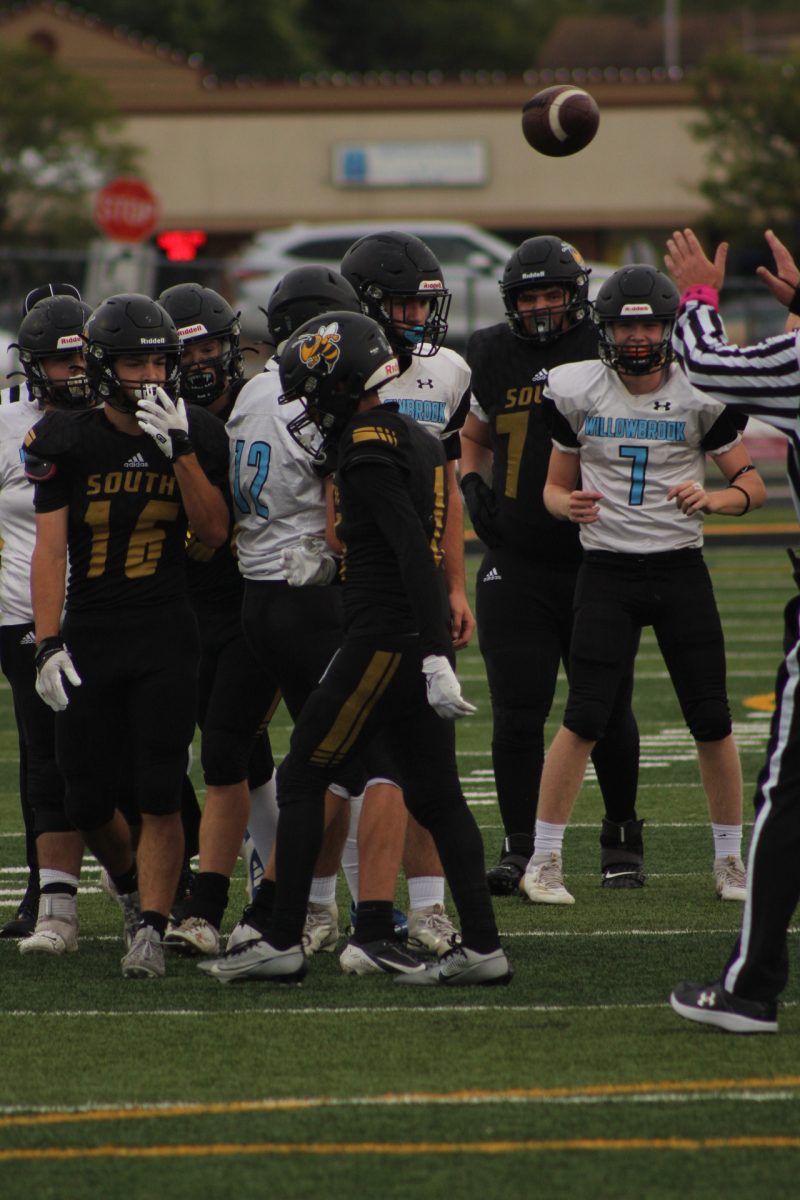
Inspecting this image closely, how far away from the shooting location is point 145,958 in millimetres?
5617

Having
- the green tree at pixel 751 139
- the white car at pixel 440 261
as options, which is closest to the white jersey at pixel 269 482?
the white car at pixel 440 261

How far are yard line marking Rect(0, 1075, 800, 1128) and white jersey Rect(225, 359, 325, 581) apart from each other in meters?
1.81

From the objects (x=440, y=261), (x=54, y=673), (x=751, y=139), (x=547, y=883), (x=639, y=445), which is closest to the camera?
(x=54, y=673)

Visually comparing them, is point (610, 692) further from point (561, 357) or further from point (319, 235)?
point (319, 235)

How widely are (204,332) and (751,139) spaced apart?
30157 millimetres

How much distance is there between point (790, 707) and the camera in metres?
4.78

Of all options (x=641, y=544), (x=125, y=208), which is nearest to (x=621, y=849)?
(x=641, y=544)

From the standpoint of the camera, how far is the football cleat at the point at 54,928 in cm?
600

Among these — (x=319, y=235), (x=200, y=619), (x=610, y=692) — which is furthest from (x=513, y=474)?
(x=319, y=235)

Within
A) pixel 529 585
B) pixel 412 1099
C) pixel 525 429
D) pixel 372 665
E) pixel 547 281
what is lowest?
pixel 412 1099

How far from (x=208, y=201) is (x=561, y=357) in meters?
32.6

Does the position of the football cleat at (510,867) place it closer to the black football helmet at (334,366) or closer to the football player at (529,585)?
the football player at (529,585)

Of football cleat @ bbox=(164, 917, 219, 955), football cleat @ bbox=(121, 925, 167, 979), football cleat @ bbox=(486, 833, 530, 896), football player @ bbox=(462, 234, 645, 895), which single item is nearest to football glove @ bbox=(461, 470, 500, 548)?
football player @ bbox=(462, 234, 645, 895)

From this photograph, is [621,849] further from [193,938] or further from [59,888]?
[59,888]
